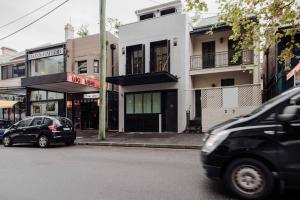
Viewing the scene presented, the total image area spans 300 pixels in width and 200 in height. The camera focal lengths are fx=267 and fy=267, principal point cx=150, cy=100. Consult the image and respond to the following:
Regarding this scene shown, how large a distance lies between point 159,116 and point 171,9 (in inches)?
324

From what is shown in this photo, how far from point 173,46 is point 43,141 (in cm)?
1017

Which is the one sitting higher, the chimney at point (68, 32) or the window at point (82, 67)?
the chimney at point (68, 32)

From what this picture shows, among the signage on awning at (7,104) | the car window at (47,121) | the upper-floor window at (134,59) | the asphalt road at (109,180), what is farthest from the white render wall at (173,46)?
the signage on awning at (7,104)

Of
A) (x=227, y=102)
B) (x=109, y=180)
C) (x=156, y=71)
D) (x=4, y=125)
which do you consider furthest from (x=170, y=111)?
(x=109, y=180)

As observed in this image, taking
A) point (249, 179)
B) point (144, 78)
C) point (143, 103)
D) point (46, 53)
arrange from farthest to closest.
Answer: point (46, 53) → point (143, 103) → point (144, 78) → point (249, 179)

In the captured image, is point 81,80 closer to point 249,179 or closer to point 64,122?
point 64,122

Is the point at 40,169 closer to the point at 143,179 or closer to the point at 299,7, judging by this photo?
the point at 143,179

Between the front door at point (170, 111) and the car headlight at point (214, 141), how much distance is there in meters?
12.6

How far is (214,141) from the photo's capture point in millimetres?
4863

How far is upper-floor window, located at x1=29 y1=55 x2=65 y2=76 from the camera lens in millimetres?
23656

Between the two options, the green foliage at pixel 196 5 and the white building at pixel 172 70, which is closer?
the green foliage at pixel 196 5

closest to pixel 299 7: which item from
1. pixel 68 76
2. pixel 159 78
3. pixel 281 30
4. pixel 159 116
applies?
pixel 281 30

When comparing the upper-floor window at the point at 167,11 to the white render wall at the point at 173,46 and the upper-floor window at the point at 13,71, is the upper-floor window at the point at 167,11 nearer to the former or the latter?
the white render wall at the point at 173,46

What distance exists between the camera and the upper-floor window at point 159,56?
18516mm
